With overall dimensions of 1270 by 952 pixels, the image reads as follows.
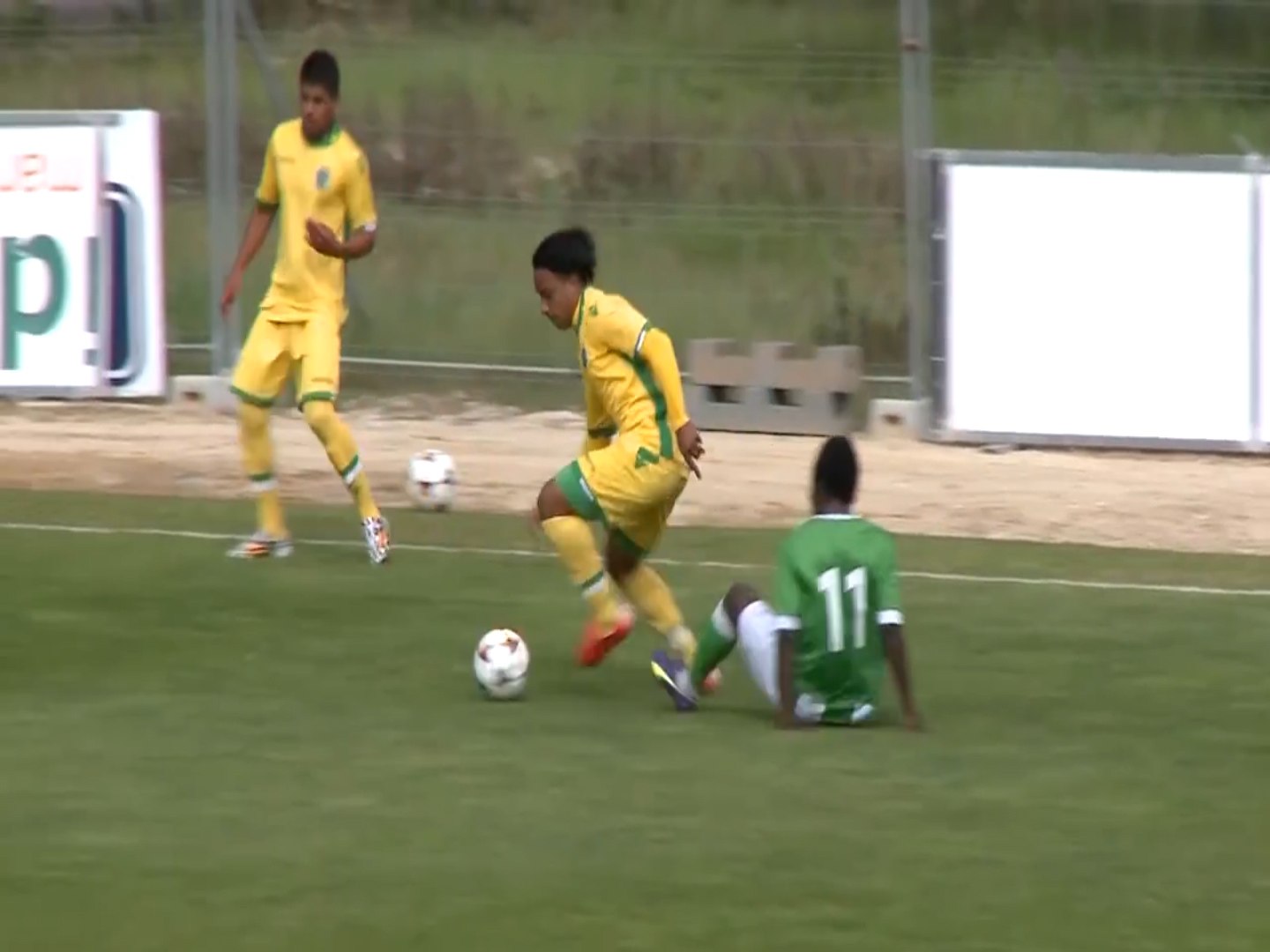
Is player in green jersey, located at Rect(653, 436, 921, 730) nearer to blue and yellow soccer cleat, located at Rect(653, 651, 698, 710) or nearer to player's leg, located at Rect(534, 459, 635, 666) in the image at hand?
blue and yellow soccer cleat, located at Rect(653, 651, 698, 710)

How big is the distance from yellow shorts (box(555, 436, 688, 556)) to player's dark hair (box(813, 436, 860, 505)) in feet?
2.82

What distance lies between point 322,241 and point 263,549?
4.58ft

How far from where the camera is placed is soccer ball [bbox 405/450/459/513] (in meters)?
13.1

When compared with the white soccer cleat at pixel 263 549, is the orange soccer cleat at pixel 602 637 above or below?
below

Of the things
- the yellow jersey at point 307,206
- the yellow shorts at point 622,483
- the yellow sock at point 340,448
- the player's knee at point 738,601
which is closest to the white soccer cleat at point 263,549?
the yellow sock at point 340,448

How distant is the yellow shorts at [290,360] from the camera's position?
11.4 m

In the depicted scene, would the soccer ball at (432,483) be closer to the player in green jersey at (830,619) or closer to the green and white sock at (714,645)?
the green and white sock at (714,645)

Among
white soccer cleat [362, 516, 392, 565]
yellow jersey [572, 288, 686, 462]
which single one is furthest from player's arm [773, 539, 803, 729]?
white soccer cleat [362, 516, 392, 565]

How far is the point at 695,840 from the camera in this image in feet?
22.8

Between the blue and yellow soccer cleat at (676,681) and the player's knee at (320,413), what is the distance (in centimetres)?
302

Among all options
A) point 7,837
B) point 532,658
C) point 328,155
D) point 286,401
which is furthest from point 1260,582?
point 286,401

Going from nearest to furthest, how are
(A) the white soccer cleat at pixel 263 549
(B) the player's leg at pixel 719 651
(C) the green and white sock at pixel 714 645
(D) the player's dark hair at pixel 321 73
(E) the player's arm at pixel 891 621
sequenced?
(E) the player's arm at pixel 891 621 < (B) the player's leg at pixel 719 651 < (C) the green and white sock at pixel 714 645 < (D) the player's dark hair at pixel 321 73 < (A) the white soccer cleat at pixel 263 549

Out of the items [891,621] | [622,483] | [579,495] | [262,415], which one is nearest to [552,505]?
[579,495]

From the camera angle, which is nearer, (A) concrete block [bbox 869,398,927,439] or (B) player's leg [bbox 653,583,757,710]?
(B) player's leg [bbox 653,583,757,710]
